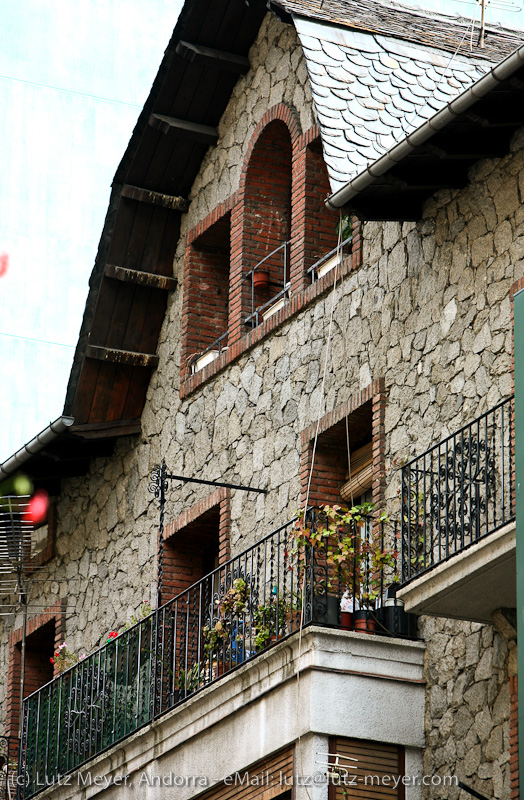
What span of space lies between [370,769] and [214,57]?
8585 mm

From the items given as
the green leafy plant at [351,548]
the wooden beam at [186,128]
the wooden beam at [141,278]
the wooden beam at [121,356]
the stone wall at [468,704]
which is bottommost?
the stone wall at [468,704]

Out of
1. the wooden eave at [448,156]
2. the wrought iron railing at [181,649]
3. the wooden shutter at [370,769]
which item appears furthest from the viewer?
the wrought iron railing at [181,649]

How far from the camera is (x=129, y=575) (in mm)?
17219

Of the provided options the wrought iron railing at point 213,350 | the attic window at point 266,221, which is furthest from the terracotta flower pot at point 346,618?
the wrought iron railing at point 213,350

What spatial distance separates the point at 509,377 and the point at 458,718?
255 centimetres

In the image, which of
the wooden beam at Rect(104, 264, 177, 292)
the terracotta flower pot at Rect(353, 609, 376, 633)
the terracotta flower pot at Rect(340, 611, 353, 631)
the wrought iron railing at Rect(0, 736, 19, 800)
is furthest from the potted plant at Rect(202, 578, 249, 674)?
the wooden beam at Rect(104, 264, 177, 292)

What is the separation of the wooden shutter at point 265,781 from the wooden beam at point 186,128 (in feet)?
25.4

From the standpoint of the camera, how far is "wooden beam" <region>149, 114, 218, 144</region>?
57.6 feet

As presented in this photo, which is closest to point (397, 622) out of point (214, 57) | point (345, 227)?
point (345, 227)

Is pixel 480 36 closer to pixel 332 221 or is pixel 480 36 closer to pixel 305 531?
pixel 332 221

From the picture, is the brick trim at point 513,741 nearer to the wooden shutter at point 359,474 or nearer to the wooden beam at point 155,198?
the wooden shutter at point 359,474

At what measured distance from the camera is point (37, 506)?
1922cm

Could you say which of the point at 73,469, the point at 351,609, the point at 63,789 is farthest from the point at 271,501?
the point at 73,469

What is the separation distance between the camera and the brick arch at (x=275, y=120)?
1596 cm
